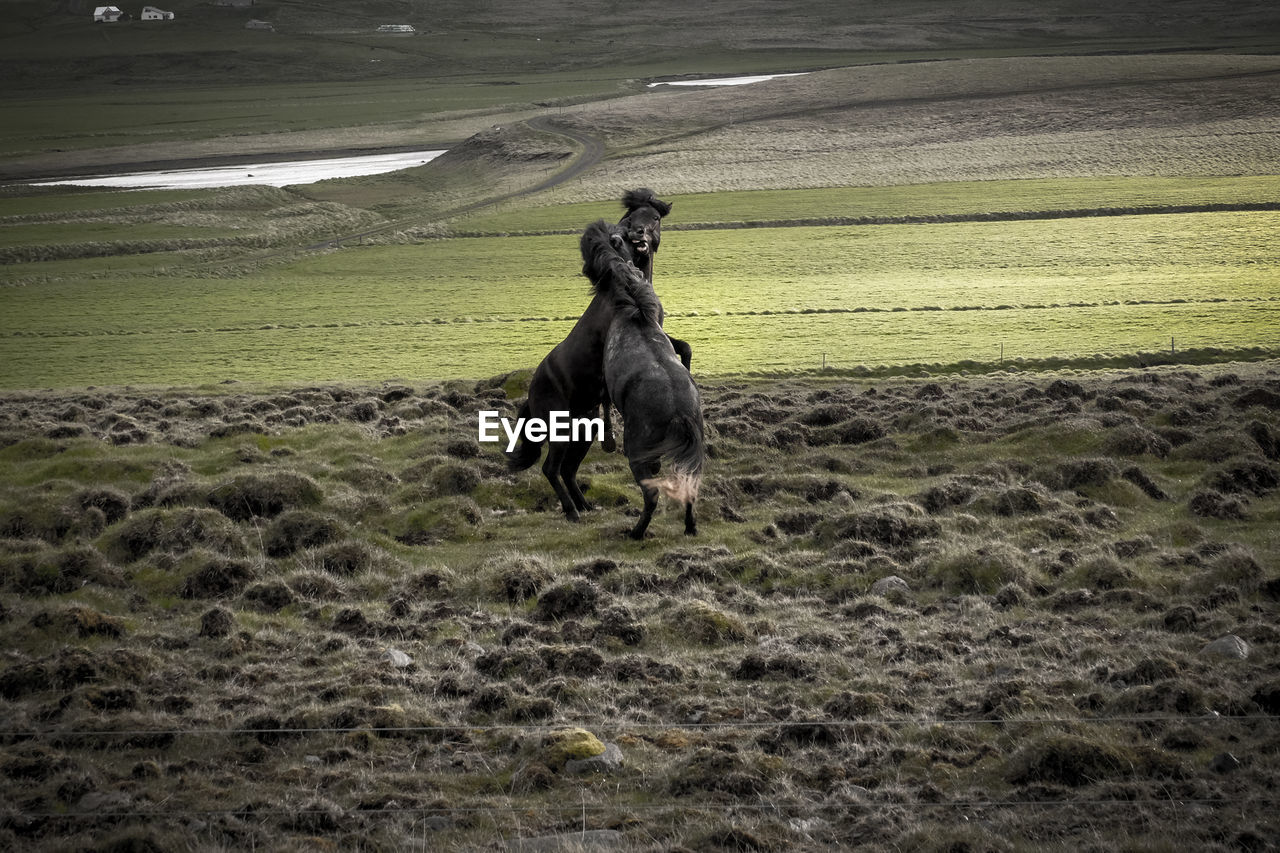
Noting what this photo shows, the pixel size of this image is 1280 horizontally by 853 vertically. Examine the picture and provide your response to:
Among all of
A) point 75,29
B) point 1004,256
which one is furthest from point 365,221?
point 75,29

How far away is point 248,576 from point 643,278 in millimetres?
5992

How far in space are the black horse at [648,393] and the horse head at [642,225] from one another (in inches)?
19.5

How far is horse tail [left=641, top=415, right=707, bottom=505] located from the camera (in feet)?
41.8

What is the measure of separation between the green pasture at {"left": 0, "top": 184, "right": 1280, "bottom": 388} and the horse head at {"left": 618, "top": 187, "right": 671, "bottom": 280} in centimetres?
1287

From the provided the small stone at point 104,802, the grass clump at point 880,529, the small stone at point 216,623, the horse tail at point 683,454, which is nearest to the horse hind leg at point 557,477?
the horse tail at point 683,454

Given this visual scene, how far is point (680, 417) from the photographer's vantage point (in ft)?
42.2

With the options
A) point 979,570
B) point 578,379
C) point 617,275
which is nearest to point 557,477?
point 578,379

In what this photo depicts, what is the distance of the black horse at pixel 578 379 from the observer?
47.7 ft

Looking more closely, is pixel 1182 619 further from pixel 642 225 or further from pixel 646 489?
pixel 642 225

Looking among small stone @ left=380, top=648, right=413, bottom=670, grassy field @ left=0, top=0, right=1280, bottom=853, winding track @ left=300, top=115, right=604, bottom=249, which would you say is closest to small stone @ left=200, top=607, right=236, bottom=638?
grassy field @ left=0, top=0, right=1280, bottom=853

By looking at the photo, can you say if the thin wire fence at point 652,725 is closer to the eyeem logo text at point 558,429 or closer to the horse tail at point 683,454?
the horse tail at point 683,454

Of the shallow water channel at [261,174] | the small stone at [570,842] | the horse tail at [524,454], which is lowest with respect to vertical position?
the small stone at [570,842]

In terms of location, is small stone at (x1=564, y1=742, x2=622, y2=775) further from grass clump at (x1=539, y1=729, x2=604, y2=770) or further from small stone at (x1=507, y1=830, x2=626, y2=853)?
small stone at (x1=507, y1=830, x2=626, y2=853)

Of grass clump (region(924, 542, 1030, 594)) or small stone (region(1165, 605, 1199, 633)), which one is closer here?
small stone (region(1165, 605, 1199, 633))
